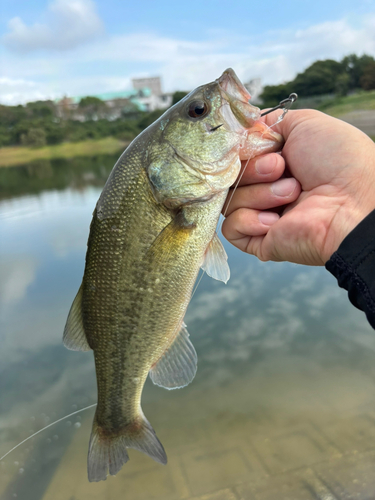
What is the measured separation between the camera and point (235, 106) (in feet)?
5.29

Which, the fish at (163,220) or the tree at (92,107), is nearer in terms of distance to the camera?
the fish at (163,220)

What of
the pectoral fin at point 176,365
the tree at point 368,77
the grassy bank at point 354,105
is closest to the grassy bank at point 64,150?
the grassy bank at point 354,105

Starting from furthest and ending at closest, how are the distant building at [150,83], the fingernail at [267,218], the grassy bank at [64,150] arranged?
the distant building at [150,83]
the grassy bank at [64,150]
the fingernail at [267,218]

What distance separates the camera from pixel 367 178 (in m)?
1.66

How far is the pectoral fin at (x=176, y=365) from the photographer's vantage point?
6.09 feet

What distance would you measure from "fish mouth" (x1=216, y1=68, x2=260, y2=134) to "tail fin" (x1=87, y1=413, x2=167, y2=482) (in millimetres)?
1790

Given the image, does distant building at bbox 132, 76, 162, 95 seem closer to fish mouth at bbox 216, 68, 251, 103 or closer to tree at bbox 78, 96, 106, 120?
tree at bbox 78, 96, 106, 120

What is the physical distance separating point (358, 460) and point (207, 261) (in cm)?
310

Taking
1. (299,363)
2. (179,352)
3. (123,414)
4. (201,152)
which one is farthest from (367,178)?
(299,363)

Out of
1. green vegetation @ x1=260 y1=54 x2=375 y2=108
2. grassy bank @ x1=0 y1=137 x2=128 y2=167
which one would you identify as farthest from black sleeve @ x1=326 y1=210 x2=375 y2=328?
grassy bank @ x1=0 y1=137 x2=128 y2=167

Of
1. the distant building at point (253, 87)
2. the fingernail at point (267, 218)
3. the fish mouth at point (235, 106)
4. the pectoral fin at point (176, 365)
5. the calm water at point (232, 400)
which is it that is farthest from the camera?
the calm water at point (232, 400)

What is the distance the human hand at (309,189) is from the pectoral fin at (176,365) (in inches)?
30.5

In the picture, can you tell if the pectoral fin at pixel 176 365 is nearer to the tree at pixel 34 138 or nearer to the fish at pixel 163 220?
the fish at pixel 163 220

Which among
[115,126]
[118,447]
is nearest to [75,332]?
[118,447]
